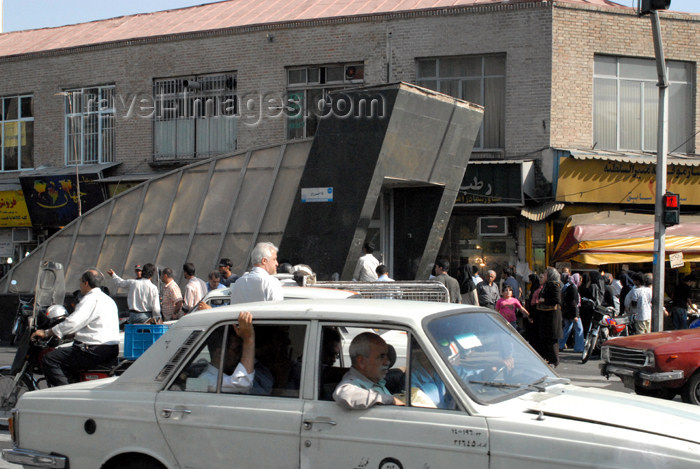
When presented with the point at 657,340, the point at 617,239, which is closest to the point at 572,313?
the point at 617,239

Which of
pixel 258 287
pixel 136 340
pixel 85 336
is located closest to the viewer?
pixel 258 287

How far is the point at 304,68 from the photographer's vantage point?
21.8 metres

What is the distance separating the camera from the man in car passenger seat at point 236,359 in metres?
4.58

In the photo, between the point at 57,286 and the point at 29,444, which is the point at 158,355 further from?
the point at 57,286

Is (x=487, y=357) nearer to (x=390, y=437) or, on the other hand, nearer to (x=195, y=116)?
(x=390, y=437)

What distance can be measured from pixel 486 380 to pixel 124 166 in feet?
69.1

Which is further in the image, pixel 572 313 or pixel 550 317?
pixel 572 313

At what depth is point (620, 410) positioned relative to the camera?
13.4 feet

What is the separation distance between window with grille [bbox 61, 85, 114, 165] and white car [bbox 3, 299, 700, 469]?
20.3 metres

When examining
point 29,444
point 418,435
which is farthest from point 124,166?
point 418,435

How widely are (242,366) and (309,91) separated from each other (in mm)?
17838

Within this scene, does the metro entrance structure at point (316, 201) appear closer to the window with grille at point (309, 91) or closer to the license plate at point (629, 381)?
the window with grille at point (309, 91)

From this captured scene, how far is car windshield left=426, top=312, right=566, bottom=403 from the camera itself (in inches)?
165

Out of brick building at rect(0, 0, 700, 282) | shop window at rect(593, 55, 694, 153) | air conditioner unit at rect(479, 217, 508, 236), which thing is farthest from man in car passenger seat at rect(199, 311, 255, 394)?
shop window at rect(593, 55, 694, 153)
